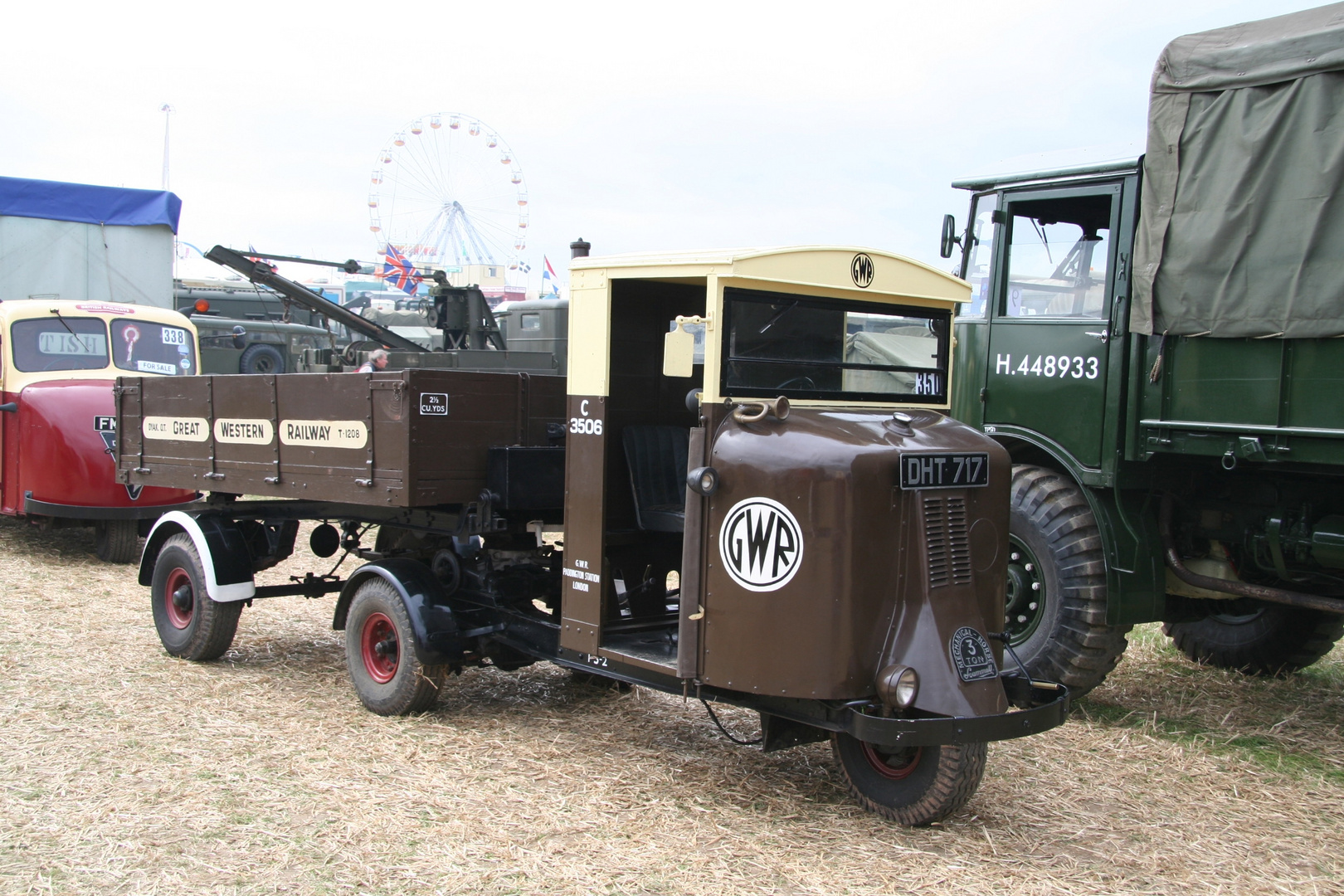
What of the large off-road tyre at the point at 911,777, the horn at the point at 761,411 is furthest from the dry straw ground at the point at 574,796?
the horn at the point at 761,411

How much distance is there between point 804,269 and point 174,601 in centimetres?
466

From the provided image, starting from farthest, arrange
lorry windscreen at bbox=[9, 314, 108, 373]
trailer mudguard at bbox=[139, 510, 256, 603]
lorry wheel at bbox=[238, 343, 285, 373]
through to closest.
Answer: lorry wheel at bbox=[238, 343, 285, 373]
lorry windscreen at bbox=[9, 314, 108, 373]
trailer mudguard at bbox=[139, 510, 256, 603]

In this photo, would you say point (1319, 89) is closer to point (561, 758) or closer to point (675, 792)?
point (675, 792)

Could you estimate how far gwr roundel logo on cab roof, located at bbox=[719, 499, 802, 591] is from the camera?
4.21 m

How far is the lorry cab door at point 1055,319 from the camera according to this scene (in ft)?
19.5

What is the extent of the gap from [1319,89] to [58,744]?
21.1 ft

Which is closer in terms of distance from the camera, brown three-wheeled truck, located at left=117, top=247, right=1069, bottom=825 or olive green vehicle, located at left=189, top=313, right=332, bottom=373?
brown three-wheeled truck, located at left=117, top=247, right=1069, bottom=825

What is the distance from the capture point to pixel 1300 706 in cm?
639

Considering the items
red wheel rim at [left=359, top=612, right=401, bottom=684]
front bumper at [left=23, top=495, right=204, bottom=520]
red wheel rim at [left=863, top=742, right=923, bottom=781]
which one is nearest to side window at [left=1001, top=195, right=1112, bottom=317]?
red wheel rim at [left=863, top=742, right=923, bottom=781]

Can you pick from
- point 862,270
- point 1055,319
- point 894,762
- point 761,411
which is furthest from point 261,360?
point 894,762

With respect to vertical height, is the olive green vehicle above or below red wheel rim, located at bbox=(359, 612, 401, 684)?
above

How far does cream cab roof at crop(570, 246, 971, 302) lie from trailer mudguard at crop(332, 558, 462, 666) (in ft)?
5.91

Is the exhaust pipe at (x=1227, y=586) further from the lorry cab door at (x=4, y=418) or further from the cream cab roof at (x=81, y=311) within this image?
the lorry cab door at (x=4, y=418)

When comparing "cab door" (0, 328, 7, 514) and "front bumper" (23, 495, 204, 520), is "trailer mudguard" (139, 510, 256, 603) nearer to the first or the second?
"front bumper" (23, 495, 204, 520)
